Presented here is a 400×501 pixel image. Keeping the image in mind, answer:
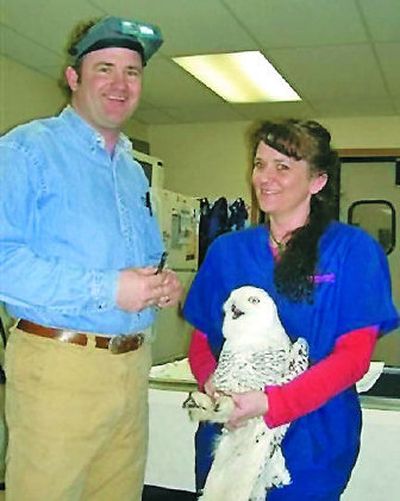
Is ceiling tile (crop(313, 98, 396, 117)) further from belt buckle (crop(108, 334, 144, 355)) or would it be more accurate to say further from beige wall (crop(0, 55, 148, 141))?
belt buckle (crop(108, 334, 144, 355))

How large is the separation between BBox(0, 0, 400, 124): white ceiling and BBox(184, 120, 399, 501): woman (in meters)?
2.02

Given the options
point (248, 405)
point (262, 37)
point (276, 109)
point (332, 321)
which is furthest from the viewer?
point (276, 109)

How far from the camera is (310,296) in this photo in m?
1.31

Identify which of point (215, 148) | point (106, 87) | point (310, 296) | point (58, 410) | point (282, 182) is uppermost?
point (215, 148)

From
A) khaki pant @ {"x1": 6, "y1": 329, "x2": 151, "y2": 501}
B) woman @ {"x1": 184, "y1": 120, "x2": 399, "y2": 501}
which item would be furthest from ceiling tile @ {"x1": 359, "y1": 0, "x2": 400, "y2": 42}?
khaki pant @ {"x1": 6, "y1": 329, "x2": 151, "y2": 501}

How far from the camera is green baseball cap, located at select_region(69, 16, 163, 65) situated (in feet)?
4.79

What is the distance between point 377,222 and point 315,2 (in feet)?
10.0

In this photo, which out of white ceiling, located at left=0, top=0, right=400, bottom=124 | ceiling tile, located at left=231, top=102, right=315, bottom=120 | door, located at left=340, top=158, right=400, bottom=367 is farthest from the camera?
door, located at left=340, top=158, right=400, bottom=367

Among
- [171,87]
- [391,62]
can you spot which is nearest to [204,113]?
[171,87]

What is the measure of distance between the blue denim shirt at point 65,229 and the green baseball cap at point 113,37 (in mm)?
137

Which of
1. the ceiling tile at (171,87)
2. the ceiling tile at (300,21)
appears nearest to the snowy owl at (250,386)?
the ceiling tile at (300,21)

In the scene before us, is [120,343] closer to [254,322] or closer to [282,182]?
[254,322]

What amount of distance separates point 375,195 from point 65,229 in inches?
191

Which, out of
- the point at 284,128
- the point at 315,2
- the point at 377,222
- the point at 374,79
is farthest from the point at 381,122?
the point at 284,128
